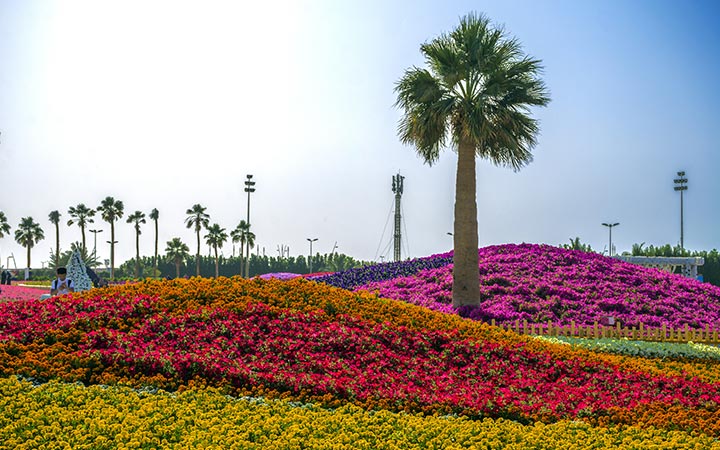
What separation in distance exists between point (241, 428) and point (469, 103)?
16157 millimetres

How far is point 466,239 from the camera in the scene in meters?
22.1

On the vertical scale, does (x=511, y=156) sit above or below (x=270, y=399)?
above

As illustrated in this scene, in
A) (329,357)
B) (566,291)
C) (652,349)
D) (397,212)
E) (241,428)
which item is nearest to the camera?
(241,428)

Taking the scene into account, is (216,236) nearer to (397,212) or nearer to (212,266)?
(212,266)

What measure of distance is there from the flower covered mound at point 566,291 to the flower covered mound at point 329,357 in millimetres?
7160

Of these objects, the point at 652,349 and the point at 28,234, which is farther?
the point at 28,234

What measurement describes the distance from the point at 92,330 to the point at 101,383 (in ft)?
7.24

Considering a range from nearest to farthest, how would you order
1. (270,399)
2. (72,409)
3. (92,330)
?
(72,409), (270,399), (92,330)

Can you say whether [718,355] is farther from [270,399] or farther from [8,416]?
[8,416]

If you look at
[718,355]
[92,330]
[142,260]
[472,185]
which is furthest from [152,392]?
[142,260]

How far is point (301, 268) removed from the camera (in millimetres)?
100938

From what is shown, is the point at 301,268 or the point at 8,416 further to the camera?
the point at 301,268

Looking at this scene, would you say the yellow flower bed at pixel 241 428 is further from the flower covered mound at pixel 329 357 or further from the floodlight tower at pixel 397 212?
the floodlight tower at pixel 397 212

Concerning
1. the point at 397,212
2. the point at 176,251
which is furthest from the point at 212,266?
the point at 397,212
